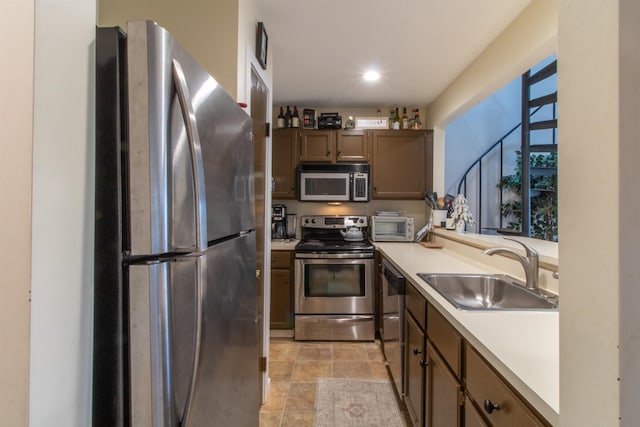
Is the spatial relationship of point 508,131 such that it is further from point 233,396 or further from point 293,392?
point 233,396

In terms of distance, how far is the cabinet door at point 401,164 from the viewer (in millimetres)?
3254

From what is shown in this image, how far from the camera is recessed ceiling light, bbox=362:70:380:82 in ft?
8.43

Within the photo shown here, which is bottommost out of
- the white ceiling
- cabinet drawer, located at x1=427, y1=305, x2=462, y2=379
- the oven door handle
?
cabinet drawer, located at x1=427, y1=305, x2=462, y2=379

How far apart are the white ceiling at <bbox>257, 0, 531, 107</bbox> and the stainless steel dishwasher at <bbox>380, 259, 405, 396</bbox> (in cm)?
168

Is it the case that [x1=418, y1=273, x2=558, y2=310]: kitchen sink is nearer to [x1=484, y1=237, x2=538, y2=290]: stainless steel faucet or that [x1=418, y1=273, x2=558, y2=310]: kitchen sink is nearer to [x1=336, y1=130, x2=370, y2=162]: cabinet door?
[x1=484, y1=237, x2=538, y2=290]: stainless steel faucet

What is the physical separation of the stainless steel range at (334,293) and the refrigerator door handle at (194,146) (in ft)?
7.42

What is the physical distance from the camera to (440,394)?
1.24m

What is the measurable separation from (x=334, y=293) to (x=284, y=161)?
5.13ft
